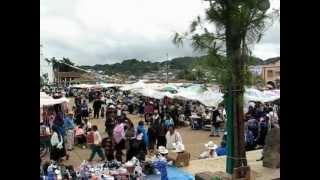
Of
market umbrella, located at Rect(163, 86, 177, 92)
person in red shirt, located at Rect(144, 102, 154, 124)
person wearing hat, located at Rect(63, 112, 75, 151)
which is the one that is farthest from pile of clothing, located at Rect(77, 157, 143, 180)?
market umbrella, located at Rect(163, 86, 177, 92)

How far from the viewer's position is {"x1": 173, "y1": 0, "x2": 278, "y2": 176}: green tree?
14.5 ft

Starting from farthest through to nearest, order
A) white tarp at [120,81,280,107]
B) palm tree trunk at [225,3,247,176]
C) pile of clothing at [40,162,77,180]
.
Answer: white tarp at [120,81,280,107] < palm tree trunk at [225,3,247,176] < pile of clothing at [40,162,77,180]

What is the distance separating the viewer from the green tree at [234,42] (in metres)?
4.41

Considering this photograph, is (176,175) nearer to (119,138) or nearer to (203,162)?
(203,162)

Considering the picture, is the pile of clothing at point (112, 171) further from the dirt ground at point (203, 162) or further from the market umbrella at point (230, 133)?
the market umbrella at point (230, 133)

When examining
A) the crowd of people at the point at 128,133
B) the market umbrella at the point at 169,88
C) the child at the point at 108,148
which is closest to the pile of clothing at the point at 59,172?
the crowd of people at the point at 128,133

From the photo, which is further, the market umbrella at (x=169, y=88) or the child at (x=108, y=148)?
the market umbrella at (x=169, y=88)

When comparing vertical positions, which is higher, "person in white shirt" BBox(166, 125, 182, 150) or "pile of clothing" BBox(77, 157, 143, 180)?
"person in white shirt" BBox(166, 125, 182, 150)

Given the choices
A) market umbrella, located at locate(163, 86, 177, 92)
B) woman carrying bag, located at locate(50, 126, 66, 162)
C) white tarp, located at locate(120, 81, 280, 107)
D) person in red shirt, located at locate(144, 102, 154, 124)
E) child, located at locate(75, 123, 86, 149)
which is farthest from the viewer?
market umbrella, located at locate(163, 86, 177, 92)

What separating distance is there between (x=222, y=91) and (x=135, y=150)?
4.29 ft

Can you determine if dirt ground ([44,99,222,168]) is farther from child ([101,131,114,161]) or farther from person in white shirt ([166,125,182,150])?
person in white shirt ([166,125,182,150])
